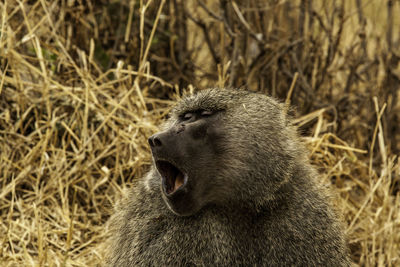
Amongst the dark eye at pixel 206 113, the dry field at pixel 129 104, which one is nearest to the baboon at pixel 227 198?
the dark eye at pixel 206 113

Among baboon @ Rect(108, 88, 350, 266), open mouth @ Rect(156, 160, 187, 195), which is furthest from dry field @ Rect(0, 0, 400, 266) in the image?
open mouth @ Rect(156, 160, 187, 195)

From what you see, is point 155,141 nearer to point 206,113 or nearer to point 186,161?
point 186,161

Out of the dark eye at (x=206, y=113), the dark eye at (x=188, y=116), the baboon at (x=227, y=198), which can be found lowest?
the baboon at (x=227, y=198)

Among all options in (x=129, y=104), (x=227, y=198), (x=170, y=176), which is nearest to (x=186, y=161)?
(x=170, y=176)

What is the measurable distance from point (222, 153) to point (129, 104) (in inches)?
52.5

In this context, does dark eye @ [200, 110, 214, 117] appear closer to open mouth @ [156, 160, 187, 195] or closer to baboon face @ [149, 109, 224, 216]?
baboon face @ [149, 109, 224, 216]

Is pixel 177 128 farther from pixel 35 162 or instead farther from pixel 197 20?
pixel 197 20

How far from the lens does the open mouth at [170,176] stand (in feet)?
5.40

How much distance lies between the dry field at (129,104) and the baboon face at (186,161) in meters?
0.76

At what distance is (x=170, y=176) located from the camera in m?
1.67

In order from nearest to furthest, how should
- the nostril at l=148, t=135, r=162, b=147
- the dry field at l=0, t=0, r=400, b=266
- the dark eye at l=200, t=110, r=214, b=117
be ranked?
1. the nostril at l=148, t=135, r=162, b=147
2. the dark eye at l=200, t=110, r=214, b=117
3. the dry field at l=0, t=0, r=400, b=266

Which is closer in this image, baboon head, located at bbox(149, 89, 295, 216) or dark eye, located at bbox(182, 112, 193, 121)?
baboon head, located at bbox(149, 89, 295, 216)

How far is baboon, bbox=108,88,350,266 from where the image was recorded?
5.43ft

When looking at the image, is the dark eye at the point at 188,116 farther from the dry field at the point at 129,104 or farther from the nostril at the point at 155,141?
the dry field at the point at 129,104
